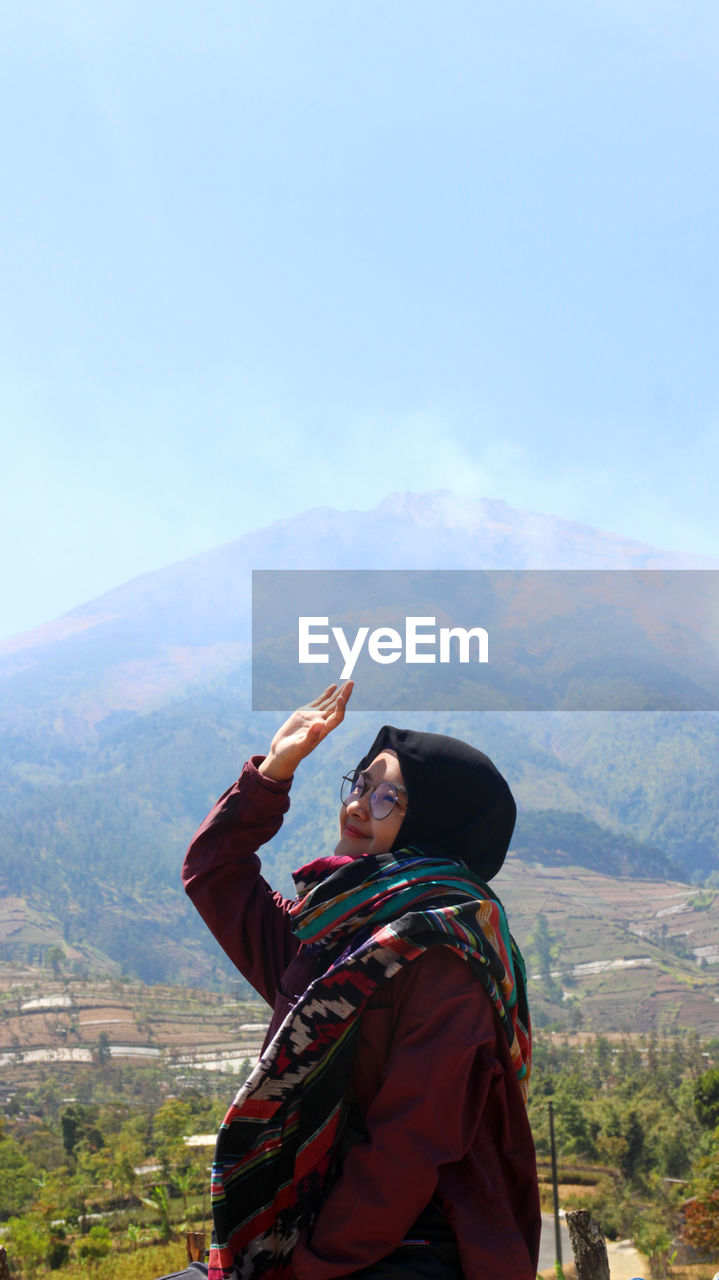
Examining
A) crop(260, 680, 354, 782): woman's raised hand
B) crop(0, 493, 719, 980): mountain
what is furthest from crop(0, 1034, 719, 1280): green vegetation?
crop(0, 493, 719, 980): mountain

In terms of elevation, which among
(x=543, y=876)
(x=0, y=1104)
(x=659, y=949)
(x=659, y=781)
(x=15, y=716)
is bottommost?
(x=0, y=1104)

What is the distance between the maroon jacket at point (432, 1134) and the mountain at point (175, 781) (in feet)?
352

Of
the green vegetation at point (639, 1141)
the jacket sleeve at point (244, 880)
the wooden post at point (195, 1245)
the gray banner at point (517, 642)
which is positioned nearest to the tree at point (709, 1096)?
the green vegetation at point (639, 1141)

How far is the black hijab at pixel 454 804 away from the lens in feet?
6.17

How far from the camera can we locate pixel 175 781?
154125 millimetres

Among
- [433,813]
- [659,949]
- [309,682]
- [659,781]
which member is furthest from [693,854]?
[433,813]

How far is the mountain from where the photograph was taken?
118 metres

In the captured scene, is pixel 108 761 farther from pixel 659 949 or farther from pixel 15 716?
pixel 659 949

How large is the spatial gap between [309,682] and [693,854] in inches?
2413

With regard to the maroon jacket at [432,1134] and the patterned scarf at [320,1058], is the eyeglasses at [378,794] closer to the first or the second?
the patterned scarf at [320,1058]

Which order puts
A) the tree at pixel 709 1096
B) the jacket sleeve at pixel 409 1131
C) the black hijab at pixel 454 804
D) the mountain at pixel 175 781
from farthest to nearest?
the mountain at pixel 175 781 → the tree at pixel 709 1096 → the black hijab at pixel 454 804 → the jacket sleeve at pixel 409 1131

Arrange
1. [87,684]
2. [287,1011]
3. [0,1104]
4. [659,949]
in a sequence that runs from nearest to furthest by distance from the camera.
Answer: [287,1011] < [0,1104] < [659,949] < [87,684]

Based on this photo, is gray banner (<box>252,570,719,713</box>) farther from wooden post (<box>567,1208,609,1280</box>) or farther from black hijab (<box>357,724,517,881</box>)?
black hijab (<box>357,724,517,881</box>)

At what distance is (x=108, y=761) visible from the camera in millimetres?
159000
